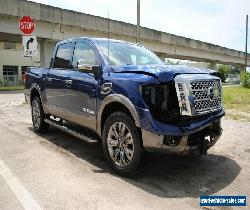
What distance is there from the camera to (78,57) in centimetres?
648

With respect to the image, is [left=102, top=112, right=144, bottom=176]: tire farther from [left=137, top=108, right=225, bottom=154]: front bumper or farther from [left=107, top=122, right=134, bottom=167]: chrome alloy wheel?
[left=137, top=108, right=225, bottom=154]: front bumper

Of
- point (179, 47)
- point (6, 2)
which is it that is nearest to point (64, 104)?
point (6, 2)

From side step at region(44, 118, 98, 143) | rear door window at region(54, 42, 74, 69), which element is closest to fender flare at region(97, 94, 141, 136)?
side step at region(44, 118, 98, 143)

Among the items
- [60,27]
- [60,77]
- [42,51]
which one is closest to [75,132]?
[60,77]

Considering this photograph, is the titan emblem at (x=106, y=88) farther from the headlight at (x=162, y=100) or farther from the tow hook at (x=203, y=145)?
the tow hook at (x=203, y=145)

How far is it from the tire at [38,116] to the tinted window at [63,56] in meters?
1.18

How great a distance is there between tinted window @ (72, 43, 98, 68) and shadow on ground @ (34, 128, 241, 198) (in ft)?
5.13

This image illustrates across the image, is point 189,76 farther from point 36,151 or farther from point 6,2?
point 6,2

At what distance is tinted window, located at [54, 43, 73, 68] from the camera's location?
6794 millimetres

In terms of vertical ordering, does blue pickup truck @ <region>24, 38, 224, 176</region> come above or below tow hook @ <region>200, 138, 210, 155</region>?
above

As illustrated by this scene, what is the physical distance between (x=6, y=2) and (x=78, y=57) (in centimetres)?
2028

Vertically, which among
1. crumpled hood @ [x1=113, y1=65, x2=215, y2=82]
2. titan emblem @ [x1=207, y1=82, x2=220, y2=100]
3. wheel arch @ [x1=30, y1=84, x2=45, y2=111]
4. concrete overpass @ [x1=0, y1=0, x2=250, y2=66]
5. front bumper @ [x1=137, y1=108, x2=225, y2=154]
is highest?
concrete overpass @ [x1=0, y1=0, x2=250, y2=66]

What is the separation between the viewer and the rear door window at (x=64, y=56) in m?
6.79

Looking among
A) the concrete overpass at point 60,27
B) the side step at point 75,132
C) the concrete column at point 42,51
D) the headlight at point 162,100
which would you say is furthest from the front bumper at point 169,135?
→ the concrete column at point 42,51
